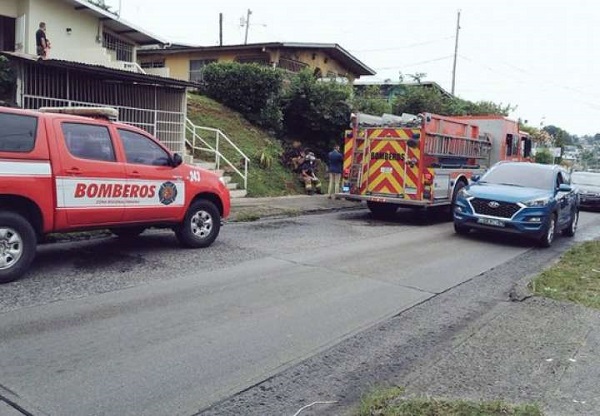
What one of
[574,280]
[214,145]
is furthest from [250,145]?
[574,280]

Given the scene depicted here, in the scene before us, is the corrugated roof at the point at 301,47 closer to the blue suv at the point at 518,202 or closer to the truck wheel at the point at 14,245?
the blue suv at the point at 518,202

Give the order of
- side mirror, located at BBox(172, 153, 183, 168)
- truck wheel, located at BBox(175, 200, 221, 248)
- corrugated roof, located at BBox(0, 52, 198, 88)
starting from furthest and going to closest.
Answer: corrugated roof, located at BBox(0, 52, 198, 88)
truck wheel, located at BBox(175, 200, 221, 248)
side mirror, located at BBox(172, 153, 183, 168)

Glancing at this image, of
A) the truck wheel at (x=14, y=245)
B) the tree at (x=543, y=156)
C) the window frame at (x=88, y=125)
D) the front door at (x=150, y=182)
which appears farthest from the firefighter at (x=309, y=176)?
the tree at (x=543, y=156)

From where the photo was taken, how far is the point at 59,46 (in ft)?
67.7

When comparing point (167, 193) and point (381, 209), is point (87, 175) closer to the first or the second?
point (167, 193)

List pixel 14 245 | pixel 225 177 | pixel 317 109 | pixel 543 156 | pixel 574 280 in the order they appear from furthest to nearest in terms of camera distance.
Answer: pixel 543 156 < pixel 317 109 < pixel 225 177 < pixel 574 280 < pixel 14 245

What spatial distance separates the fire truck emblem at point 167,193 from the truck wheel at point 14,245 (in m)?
2.05

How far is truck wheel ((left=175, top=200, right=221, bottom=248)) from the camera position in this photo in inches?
355

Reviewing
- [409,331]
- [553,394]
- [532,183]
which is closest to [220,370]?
[409,331]

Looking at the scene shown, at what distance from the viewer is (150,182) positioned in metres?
8.24

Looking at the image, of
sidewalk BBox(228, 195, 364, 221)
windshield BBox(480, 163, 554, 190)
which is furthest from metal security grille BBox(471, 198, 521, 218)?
sidewalk BBox(228, 195, 364, 221)

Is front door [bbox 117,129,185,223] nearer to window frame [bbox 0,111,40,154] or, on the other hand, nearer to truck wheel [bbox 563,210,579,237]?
window frame [bbox 0,111,40,154]

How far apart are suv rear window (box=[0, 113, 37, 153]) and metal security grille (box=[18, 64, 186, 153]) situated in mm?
7719

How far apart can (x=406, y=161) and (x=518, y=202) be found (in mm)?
3194
